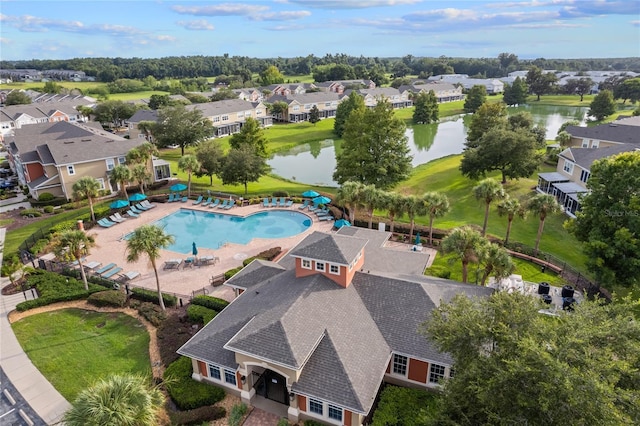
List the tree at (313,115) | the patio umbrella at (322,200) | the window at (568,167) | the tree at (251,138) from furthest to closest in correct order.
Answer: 1. the tree at (313,115)
2. the tree at (251,138)
3. the window at (568,167)
4. the patio umbrella at (322,200)

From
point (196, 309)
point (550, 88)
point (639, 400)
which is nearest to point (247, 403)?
point (196, 309)

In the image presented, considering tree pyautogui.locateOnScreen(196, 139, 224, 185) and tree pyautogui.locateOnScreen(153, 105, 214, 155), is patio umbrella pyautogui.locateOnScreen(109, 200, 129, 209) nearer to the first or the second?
tree pyautogui.locateOnScreen(196, 139, 224, 185)

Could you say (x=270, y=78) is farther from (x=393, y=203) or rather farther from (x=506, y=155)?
(x=393, y=203)

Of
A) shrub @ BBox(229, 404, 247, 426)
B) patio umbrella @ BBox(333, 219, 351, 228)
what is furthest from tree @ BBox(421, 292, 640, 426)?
patio umbrella @ BBox(333, 219, 351, 228)

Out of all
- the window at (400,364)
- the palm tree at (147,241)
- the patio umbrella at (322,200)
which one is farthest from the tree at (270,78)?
the window at (400,364)

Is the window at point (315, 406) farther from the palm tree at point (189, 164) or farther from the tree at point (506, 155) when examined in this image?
the tree at point (506, 155)
